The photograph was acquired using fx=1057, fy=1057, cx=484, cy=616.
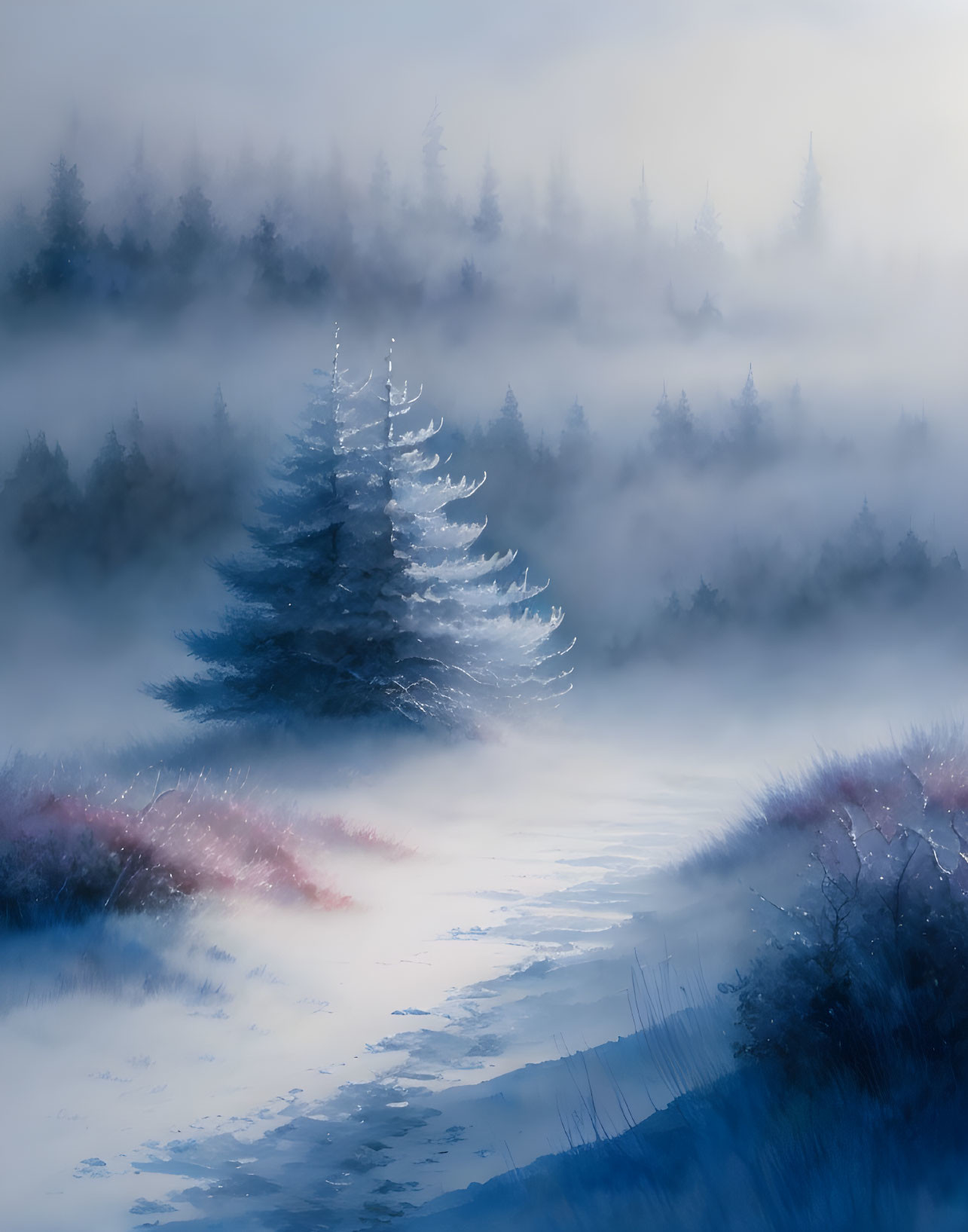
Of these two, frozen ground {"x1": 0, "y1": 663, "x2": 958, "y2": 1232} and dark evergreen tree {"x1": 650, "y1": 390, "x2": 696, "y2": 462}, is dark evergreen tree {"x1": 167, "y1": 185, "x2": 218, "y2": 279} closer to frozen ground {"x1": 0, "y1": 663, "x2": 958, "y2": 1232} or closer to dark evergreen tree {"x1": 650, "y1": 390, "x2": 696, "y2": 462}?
dark evergreen tree {"x1": 650, "y1": 390, "x2": 696, "y2": 462}

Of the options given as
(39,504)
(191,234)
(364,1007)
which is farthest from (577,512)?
(364,1007)

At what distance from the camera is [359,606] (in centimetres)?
1095

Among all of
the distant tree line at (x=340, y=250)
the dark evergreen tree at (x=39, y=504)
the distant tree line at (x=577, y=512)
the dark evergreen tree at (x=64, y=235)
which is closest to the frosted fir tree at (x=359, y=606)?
the distant tree line at (x=577, y=512)

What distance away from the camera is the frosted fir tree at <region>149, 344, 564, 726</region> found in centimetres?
1073

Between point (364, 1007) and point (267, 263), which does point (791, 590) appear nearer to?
point (267, 263)

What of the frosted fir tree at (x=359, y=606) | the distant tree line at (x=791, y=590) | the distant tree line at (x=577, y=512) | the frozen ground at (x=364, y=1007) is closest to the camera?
the frozen ground at (x=364, y=1007)

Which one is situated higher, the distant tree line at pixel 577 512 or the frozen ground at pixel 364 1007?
the distant tree line at pixel 577 512

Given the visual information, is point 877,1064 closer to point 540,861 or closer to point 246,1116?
point 246,1116

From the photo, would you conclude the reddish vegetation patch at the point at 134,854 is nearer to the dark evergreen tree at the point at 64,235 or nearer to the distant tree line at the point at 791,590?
the dark evergreen tree at the point at 64,235

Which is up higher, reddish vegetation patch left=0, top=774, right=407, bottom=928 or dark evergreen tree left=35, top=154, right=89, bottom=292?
dark evergreen tree left=35, top=154, right=89, bottom=292

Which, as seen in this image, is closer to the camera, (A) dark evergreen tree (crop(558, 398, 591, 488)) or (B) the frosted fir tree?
(B) the frosted fir tree

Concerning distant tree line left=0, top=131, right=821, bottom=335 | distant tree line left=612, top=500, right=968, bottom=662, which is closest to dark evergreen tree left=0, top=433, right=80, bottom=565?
distant tree line left=0, top=131, right=821, bottom=335

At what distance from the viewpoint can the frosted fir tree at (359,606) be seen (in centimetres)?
1073

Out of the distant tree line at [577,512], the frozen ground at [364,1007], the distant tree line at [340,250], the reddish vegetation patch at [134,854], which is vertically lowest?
the frozen ground at [364,1007]
